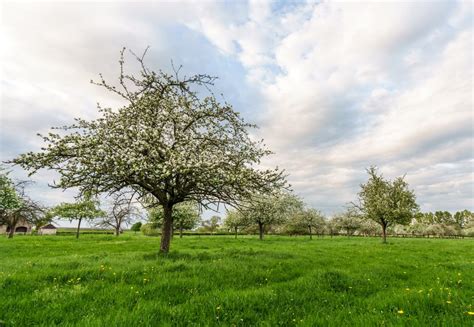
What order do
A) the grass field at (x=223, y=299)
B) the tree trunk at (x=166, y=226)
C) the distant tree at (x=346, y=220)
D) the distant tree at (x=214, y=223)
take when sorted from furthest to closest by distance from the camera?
the distant tree at (x=214, y=223)
the distant tree at (x=346, y=220)
the tree trunk at (x=166, y=226)
the grass field at (x=223, y=299)

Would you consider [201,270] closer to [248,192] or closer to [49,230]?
[248,192]

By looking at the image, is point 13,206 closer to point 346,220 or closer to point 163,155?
point 163,155

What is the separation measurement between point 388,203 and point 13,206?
2220 inches

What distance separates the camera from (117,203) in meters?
14.6

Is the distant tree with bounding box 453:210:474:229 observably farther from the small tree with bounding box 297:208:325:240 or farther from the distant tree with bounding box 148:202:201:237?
the distant tree with bounding box 148:202:201:237

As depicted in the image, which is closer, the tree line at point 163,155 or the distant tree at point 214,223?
the tree line at point 163,155

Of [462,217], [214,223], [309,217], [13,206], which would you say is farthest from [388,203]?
[462,217]

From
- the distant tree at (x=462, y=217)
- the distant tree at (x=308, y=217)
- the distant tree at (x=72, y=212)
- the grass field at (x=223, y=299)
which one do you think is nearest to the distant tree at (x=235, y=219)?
the distant tree at (x=308, y=217)

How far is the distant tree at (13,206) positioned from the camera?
3825 centimetres

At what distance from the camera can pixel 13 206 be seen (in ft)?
129

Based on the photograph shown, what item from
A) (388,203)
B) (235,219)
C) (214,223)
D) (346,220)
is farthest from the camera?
(214,223)

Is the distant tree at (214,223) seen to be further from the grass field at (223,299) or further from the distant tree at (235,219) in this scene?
the grass field at (223,299)

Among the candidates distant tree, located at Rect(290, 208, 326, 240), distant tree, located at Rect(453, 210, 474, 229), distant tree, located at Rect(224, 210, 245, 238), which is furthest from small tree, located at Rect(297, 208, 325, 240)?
distant tree, located at Rect(453, 210, 474, 229)

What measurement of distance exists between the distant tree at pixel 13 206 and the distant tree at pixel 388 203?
53.4m
